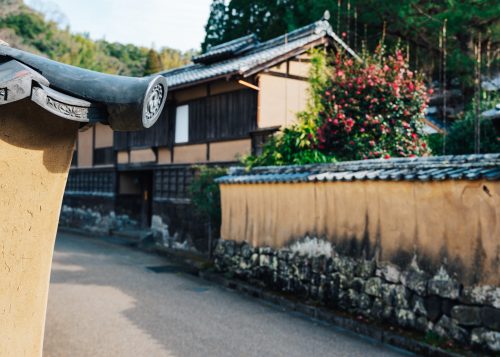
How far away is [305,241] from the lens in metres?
10.0

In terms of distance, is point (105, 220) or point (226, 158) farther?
point (105, 220)

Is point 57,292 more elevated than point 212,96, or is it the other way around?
point 212,96

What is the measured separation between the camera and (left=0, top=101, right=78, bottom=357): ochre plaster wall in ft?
10.3

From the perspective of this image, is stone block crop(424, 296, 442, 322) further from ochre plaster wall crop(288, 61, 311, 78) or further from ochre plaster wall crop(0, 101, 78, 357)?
ochre plaster wall crop(288, 61, 311, 78)

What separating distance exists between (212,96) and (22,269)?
1404cm

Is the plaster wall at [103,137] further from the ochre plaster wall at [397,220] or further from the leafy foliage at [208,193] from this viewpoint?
the ochre plaster wall at [397,220]

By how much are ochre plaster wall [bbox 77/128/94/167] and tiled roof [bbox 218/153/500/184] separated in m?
15.8

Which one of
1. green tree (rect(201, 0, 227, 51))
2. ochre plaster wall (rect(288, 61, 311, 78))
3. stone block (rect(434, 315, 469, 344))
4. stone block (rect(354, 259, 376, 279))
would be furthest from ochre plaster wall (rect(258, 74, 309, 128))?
green tree (rect(201, 0, 227, 51))

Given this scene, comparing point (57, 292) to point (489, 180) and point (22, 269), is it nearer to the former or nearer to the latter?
point (22, 269)

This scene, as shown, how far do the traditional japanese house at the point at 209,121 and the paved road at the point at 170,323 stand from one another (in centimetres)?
558

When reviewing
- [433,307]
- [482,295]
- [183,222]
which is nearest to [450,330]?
[433,307]

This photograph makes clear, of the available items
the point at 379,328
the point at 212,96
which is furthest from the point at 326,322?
the point at 212,96

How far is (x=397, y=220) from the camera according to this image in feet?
26.2

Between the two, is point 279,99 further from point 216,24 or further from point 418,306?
point 216,24
